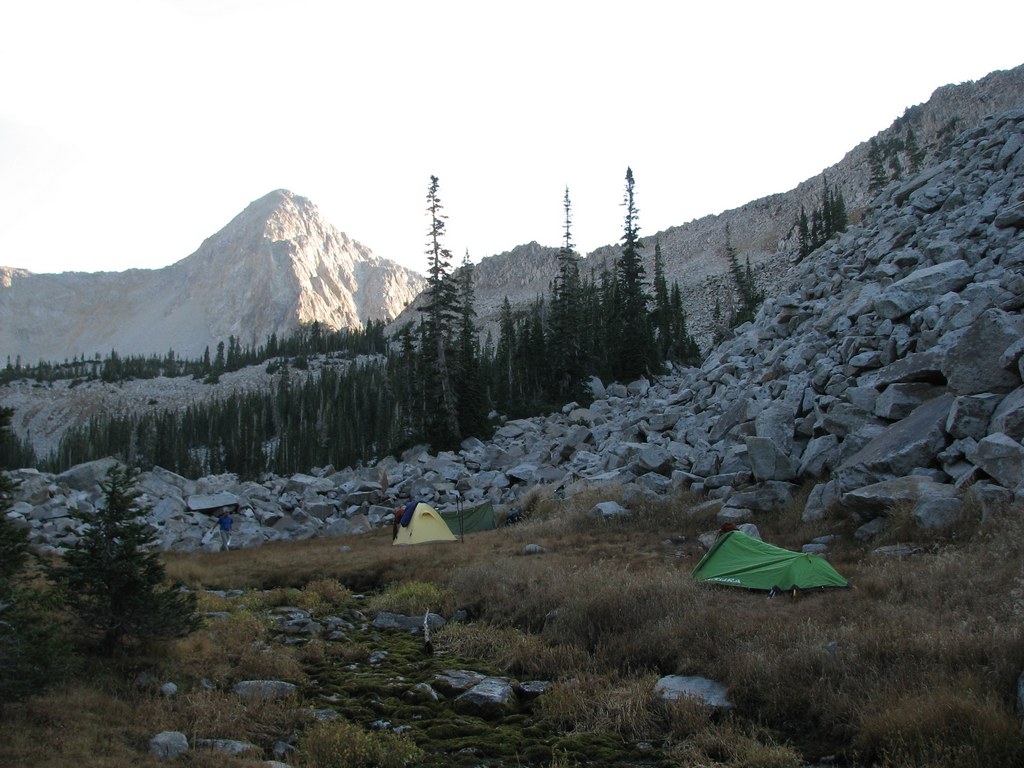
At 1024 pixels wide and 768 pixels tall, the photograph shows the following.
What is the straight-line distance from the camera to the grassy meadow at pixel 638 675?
21.8 ft

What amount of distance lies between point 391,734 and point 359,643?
4.76m

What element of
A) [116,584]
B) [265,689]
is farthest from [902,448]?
[116,584]

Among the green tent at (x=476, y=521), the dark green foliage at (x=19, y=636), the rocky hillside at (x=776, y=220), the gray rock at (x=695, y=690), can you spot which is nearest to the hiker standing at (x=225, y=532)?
the green tent at (x=476, y=521)

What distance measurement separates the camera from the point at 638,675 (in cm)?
925

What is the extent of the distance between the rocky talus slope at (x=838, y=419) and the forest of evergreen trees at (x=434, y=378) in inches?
381

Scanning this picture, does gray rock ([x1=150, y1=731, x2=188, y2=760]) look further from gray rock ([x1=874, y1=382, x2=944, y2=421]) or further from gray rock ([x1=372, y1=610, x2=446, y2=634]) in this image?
gray rock ([x1=874, y1=382, x2=944, y2=421])

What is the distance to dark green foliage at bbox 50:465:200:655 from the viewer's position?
30.6ft

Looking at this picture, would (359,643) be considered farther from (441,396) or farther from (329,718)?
(441,396)

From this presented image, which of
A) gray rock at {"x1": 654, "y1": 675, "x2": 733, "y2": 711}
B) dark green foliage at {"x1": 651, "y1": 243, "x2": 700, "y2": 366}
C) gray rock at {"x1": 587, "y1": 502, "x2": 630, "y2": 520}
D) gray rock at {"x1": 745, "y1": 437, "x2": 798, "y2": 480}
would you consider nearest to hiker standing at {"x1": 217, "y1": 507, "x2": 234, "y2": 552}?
gray rock at {"x1": 587, "y1": 502, "x2": 630, "y2": 520}

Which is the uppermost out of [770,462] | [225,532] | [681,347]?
[681,347]

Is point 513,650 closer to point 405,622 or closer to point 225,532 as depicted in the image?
point 405,622

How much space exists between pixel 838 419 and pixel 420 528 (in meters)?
14.7

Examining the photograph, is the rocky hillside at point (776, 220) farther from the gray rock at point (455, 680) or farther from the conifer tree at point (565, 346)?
the gray rock at point (455, 680)

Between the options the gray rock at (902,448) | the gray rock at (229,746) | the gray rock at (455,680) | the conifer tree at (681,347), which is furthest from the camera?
the conifer tree at (681,347)
